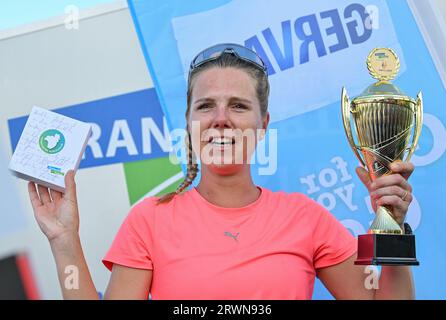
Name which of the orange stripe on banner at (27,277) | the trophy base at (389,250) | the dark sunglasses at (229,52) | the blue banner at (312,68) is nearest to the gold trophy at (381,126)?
the trophy base at (389,250)

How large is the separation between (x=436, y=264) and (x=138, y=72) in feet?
3.70

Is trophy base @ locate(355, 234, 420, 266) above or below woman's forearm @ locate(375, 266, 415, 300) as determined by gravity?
above

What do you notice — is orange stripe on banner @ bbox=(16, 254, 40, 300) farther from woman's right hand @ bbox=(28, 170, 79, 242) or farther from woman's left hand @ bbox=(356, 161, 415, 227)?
woman's left hand @ bbox=(356, 161, 415, 227)

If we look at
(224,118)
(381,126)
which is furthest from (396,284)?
(224,118)

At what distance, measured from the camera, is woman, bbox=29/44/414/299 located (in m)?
1.45

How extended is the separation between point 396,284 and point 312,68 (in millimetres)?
858

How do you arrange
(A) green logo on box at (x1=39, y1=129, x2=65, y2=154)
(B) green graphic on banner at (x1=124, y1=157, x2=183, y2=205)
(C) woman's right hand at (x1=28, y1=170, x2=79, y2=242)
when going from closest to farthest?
1. (C) woman's right hand at (x1=28, y1=170, x2=79, y2=242)
2. (A) green logo on box at (x1=39, y1=129, x2=65, y2=154)
3. (B) green graphic on banner at (x1=124, y1=157, x2=183, y2=205)

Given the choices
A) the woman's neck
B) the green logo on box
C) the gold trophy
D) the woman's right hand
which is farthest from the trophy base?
the green logo on box

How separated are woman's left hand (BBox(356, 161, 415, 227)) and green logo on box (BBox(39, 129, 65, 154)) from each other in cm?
78

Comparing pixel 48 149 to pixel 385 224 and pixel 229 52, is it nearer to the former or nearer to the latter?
pixel 229 52

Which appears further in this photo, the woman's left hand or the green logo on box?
the green logo on box

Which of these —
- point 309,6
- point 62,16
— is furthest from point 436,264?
point 62,16

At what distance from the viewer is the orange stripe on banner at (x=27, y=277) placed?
6.71ft

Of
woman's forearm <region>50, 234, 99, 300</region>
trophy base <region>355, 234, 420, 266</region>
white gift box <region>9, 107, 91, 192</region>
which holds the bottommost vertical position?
woman's forearm <region>50, 234, 99, 300</region>
